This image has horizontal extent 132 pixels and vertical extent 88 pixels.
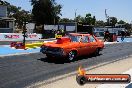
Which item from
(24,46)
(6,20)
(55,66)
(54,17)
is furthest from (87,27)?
(55,66)

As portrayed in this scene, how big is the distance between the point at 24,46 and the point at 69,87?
14.7 m

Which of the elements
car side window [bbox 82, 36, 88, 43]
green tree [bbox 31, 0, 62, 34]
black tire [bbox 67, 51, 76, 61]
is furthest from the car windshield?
green tree [bbox 31, 0, 62, 34]

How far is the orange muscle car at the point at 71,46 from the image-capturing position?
15270 mm

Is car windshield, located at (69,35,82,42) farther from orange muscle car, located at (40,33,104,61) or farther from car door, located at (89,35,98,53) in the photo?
car door, located at (89,35,98,53)

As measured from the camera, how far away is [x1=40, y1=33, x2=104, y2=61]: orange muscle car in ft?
50.1

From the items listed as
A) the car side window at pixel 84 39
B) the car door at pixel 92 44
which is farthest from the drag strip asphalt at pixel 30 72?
the car door at pixel 92 44

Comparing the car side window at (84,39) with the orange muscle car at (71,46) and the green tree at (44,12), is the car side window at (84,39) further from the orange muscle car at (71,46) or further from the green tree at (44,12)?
the green tree at (44,12)

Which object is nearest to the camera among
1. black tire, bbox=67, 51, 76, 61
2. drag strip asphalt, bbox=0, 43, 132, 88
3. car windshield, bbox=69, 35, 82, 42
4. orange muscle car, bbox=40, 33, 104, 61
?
drag strip asphalt, bbox=0, 43, 132, 88

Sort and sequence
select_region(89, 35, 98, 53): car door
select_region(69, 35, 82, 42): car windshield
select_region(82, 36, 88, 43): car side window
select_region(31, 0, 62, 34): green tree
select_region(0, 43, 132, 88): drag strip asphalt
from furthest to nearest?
select_region(31, 0, 62, 34): green tree
select_region(89, 35, 98, 53): car door
select_region(82, 36, 88, 43): car side window
select_region(69, 35, 82, 42): car windshield
select_region(0, 43, 132, 88): drag strip asphalt

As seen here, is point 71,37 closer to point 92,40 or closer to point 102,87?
point 92,40

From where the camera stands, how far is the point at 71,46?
15.7 metres

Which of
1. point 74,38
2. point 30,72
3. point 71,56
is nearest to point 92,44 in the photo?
point 74,38

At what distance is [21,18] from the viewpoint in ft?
379

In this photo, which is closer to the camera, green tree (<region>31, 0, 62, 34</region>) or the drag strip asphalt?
the drag strip asphalt
